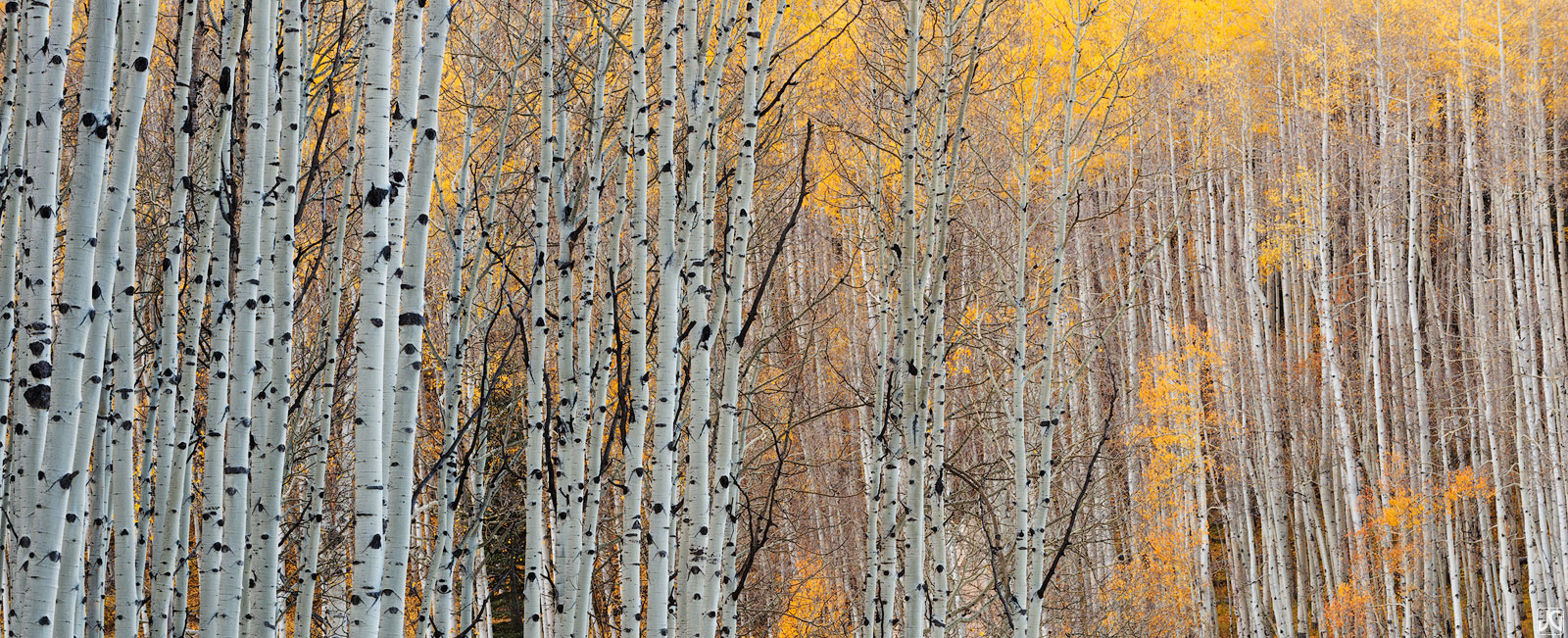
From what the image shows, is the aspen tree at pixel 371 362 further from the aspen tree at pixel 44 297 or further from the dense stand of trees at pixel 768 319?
the aspen tree at pixel 44 297

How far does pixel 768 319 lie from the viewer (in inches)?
434

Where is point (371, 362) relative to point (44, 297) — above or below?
below

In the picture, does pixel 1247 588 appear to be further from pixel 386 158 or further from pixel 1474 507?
pixel 386 158

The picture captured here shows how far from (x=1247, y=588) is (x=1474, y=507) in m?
4.01

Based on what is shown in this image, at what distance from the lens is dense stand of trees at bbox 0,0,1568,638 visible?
2953 mm

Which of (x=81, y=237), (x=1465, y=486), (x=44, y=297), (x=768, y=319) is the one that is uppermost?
(x=768, y=319)

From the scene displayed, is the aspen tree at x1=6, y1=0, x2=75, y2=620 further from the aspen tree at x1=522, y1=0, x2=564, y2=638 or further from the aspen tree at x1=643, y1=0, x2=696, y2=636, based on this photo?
the aspen tree at x1=522, y1=0, x2=564, y2=638

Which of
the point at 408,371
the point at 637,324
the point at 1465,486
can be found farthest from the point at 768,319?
the point at 1465,486

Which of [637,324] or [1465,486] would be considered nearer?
[637,324]

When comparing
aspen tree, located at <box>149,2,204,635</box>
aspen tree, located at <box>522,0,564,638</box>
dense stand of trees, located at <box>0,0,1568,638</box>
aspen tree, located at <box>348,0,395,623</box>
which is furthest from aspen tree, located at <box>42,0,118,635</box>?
aspen tree, located at <box>522,0,564,638</box>

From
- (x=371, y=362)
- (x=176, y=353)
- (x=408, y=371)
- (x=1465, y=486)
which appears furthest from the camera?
(x=1465, y=486)

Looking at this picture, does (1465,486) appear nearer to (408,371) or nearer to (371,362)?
(408,371)

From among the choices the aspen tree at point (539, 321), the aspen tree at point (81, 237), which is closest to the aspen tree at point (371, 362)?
the aspen tree at point (81, 237)

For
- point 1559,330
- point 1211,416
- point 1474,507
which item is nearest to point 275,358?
point 1211,416
